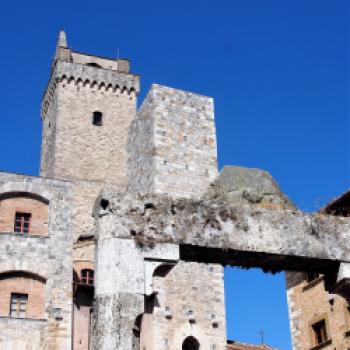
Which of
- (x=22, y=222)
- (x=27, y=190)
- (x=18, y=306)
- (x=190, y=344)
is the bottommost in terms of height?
(x=190, y=344)

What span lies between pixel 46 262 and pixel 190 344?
21.2 ft

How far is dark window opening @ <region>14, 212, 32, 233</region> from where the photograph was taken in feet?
82.2

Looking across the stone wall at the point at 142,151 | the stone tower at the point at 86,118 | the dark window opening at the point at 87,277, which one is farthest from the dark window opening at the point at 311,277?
the stone tower at the point at 86,118

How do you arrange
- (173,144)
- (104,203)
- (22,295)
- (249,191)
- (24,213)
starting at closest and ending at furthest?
(104,203) → (249,191) → (173,144) → (22,295) → (24,213)

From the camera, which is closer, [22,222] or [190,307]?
[190,307]

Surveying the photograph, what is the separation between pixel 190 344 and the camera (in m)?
20.6

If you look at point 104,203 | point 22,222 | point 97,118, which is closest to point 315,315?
point 22,222

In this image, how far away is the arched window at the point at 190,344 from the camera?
20.4 meters

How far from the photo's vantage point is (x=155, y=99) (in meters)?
21.9

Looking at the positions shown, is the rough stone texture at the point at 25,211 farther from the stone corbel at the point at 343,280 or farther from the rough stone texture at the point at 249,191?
the stone corbel at the point at 343,280

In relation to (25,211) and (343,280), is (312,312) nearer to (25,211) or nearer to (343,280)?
(25,211)

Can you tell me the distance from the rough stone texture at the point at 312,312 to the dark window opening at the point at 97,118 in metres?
19.4

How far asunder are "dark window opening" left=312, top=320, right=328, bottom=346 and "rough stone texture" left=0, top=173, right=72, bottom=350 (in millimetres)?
7931

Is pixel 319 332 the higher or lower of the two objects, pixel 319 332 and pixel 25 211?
the lower
